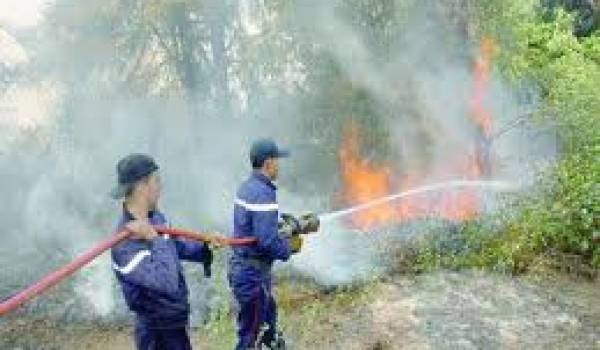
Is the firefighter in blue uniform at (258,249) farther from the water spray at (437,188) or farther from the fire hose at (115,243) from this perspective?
the water spray at (437,188)

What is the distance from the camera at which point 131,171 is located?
16.6 ft

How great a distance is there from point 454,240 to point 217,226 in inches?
141

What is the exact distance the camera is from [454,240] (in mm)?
10383

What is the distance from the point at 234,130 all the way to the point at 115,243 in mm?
10274

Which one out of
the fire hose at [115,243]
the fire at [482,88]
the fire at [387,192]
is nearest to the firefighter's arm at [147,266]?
the fire hose at [115,243]

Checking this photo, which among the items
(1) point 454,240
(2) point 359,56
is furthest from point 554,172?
(2) point 359,56

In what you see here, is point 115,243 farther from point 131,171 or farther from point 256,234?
point 256,234

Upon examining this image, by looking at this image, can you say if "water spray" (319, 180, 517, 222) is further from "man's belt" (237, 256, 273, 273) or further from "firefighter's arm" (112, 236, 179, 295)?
"firefighter's arm" (112, 236, 179, 295)

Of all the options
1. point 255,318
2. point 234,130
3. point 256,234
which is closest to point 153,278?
point 256,234

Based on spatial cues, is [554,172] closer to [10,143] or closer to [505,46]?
Result: [505,46]

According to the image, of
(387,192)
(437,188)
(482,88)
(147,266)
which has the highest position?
(482,88)

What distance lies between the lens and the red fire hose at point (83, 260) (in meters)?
3.85

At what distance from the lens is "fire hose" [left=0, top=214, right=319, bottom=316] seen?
3895mm

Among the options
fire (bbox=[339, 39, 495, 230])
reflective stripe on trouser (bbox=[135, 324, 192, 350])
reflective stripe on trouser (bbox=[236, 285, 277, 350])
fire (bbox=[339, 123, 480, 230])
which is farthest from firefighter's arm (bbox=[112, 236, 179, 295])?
fire (bbox=[339, 39, 495, 230])
